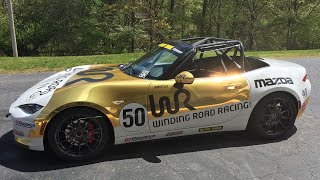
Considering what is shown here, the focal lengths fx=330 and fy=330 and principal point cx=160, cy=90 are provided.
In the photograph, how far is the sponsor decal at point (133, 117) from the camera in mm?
4027

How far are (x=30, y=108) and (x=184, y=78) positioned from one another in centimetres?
188

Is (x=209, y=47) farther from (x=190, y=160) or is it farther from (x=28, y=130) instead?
(x=28, y=130)

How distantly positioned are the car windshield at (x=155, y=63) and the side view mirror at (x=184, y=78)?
0.26 metres

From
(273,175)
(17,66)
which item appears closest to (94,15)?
(17,66)

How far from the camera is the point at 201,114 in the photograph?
4348 millimetres

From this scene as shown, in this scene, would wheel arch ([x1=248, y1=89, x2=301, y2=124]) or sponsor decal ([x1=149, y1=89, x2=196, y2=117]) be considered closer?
sponsor decal ([x1=149, y1=89, x2=196, y2=117])

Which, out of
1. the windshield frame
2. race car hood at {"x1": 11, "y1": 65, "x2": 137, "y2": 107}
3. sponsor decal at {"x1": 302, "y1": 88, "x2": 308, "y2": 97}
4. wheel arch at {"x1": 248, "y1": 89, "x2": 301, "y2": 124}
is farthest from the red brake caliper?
sponsor decal at {"x1": 302, "y1": 88, "x2": 308, "y2": 97}

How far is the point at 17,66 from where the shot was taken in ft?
34.5

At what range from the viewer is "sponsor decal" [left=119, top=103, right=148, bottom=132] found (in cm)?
403

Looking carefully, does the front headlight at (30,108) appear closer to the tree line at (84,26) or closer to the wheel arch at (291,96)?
the wheel arch at (291,96)

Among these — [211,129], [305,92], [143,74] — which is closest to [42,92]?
[143,74]

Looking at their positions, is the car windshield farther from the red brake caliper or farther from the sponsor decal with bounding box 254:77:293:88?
the sponsor decal with bounding box 254:77:293:88

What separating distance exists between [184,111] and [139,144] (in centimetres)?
84

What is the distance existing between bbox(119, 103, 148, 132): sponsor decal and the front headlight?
967mm
